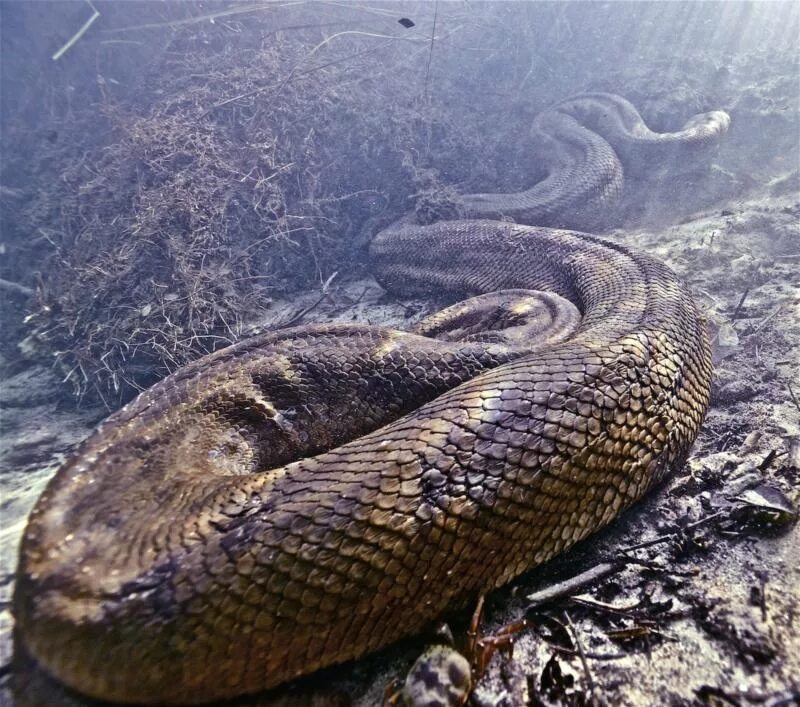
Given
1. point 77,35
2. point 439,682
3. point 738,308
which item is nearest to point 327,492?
point 439,682

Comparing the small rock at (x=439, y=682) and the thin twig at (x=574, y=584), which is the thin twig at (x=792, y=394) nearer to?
the thin twig at (x=574, y=584)

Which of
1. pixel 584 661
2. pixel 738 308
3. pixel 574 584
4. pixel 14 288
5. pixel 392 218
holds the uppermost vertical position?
pixel 738 308

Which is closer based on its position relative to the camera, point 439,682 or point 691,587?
point 439,682

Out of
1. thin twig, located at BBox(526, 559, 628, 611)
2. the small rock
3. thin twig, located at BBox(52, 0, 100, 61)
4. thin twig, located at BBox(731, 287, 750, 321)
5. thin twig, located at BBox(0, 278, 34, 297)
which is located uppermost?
thin twig, located at BBox(52, 0, 100, 61)

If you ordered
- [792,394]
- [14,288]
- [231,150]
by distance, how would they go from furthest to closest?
[231,150] < [14,288] < [792,394]

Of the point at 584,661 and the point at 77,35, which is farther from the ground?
the point at 77,35

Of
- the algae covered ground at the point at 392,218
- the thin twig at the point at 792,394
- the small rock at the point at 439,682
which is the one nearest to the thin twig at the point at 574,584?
the algae covered ground at the point at 392,218

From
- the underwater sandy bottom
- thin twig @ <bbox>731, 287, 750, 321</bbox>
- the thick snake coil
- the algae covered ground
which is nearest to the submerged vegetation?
the algae covered ground

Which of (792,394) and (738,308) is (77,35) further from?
(792,394)

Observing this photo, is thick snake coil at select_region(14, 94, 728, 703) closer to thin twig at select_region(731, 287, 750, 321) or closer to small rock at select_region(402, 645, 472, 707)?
small rock at select_region(402, 645, 472, 707)
